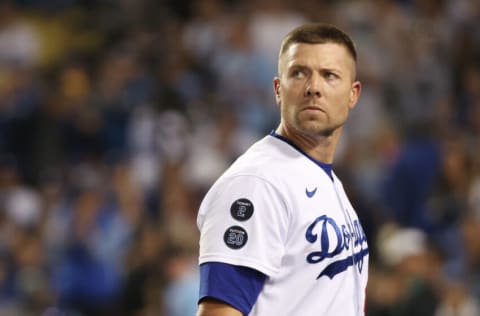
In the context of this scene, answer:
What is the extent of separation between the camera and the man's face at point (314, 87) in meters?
3.16

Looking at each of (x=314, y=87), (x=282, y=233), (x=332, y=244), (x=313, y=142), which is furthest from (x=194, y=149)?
(x=282, y=233)

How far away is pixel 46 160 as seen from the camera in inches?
367

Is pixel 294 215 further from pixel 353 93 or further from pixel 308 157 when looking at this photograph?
pixel 353 93

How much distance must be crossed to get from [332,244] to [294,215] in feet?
0.60

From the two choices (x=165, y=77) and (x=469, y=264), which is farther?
(x=165, y=77)

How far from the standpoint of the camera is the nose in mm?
3146

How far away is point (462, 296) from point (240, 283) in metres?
4.08

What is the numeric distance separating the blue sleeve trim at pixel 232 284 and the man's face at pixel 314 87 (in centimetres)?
56

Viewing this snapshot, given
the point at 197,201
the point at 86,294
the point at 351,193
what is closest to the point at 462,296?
the point at 351,193

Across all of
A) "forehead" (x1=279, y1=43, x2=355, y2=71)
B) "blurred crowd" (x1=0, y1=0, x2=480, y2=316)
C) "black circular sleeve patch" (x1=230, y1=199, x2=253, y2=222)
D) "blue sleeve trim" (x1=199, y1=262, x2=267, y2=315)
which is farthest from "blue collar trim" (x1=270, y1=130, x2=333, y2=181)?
"blurred crowd" (x1=0, y1=0, x2=480, y2=316)

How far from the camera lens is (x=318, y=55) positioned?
318cm

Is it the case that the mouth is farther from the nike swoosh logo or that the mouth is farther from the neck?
the nike swoosh logo

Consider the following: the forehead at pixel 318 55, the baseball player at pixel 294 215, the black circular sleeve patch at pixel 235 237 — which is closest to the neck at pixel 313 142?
the baseball player at pixel 294 215

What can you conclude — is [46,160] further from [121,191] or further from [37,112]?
[121,191]
